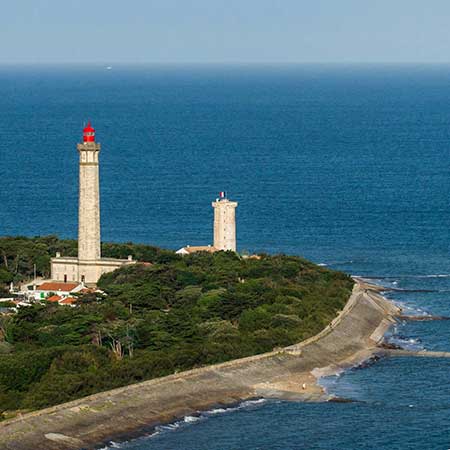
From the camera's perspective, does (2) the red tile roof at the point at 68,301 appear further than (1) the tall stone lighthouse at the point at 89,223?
No

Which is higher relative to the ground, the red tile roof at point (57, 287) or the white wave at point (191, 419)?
the red tile roof at point (57, 287)

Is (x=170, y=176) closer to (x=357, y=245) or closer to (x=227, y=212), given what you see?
(x=357, y=245)

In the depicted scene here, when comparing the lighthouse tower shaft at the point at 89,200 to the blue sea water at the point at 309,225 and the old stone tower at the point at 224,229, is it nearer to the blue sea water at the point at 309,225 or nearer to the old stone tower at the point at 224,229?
the old stone tower at the point at 224,229

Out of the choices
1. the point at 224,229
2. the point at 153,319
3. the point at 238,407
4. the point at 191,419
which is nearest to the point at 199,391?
the point at 238,407

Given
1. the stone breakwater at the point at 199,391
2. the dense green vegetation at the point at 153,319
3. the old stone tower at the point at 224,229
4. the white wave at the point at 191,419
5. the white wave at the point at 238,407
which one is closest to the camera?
the stone breakwater at the point at 199,391

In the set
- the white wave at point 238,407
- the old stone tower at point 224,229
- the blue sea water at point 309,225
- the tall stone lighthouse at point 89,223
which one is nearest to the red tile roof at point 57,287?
the tall stone lighthouse at point 89,223
